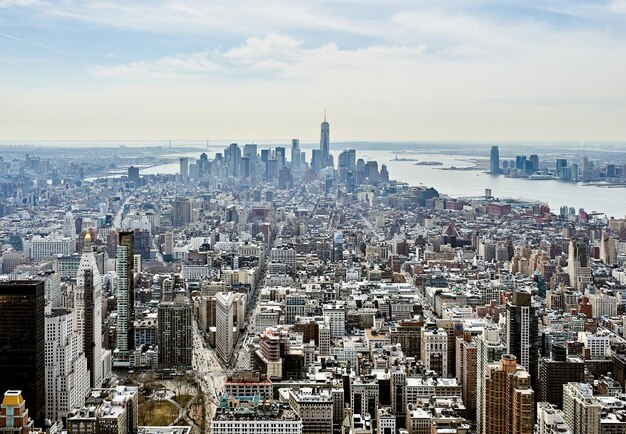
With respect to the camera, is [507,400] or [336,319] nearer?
[507,400]

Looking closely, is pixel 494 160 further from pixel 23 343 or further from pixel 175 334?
pixel 23 343

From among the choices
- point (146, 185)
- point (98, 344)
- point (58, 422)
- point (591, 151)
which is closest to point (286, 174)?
point (146, 185)

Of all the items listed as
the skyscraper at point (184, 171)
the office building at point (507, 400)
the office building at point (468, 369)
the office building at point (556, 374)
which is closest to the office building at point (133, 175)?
the skyscraper at point (184, 171)

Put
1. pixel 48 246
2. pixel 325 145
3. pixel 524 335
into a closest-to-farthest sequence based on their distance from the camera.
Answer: pixel 524 335 < pixel 48 246 < pixel 325 145

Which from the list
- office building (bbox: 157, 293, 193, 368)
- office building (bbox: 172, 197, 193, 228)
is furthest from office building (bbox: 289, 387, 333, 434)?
office building (bbox: 172, 197, 193, 228)

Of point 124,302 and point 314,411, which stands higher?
point 124,302

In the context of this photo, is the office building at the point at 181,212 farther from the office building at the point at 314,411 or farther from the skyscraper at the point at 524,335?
the office building at the point at 314,411

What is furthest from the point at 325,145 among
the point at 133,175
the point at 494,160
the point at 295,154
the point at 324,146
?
the point at 133,175
